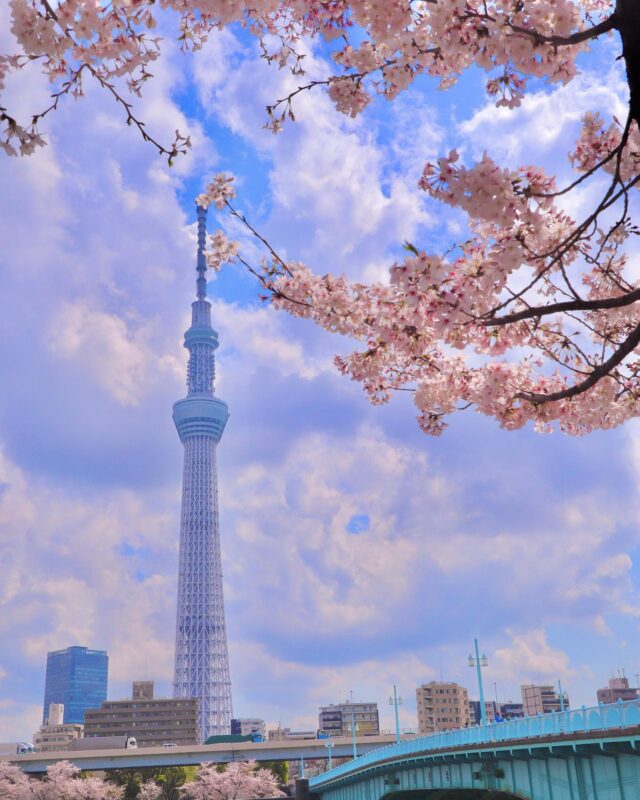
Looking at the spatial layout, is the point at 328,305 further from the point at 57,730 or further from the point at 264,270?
the point at 57,730

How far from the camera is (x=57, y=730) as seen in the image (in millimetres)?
188000

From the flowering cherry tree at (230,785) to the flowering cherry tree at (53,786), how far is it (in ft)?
27.8

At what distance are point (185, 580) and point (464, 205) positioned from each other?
503 feet

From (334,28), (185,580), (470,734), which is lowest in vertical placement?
(470,734)

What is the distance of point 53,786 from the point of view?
272 ft

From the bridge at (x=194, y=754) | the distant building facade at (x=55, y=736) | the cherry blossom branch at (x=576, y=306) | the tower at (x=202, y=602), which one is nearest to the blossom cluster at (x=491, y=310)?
the cherry blossom branch at (x=576, y=306)

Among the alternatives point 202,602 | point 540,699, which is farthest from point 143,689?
point 540,699

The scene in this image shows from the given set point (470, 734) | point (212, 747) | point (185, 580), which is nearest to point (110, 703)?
point (185, 580)

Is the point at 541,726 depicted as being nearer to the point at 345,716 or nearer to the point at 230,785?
the point at 230,785

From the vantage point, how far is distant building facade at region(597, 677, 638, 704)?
16450cm

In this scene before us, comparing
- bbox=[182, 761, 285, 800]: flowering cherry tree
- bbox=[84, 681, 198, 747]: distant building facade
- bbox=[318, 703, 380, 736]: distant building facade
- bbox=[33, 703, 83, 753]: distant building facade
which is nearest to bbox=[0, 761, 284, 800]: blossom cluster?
bbox=[182, 761, 285, 800]: flowering cherry tree

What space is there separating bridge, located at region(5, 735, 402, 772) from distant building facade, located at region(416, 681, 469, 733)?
7455 cm

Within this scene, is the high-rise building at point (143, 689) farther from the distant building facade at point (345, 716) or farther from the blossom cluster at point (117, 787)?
the blossom cluster at point (117, 787)

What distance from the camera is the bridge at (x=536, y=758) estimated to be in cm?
2131
